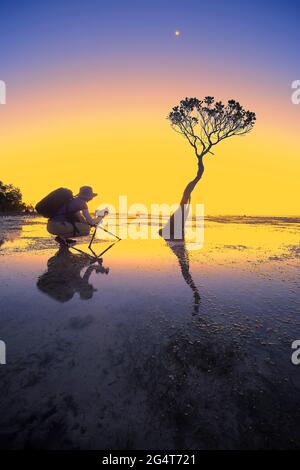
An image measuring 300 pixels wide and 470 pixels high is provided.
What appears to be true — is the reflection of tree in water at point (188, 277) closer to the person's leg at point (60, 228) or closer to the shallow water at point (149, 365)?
the shallow water at point (149, 365)

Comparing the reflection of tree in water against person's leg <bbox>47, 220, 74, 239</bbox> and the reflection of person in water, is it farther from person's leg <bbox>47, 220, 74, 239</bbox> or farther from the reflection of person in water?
person's leg <bbox>47, 220, 74, 239</bbox>

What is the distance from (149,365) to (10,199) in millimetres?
43028

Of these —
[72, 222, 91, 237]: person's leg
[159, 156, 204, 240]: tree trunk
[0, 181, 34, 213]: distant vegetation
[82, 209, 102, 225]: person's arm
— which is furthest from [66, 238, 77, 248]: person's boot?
[0, 181, 34, 213]: distant vegetation

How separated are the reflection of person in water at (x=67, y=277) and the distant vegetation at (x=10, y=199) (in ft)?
118

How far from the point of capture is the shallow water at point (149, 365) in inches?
69.6

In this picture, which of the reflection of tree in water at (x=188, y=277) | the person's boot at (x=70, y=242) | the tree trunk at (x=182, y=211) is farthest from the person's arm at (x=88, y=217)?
the tree trunk at (x=182, y=211)

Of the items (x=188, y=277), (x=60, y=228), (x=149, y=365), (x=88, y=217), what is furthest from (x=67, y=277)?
(x=149, y=365)

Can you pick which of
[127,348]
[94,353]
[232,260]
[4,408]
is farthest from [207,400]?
[232,260]

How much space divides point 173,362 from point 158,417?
0.75m

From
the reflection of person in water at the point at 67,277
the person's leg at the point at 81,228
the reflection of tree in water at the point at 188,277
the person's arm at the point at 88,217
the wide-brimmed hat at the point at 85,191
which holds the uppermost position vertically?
the wide-brimmed hat at the point at 85,191

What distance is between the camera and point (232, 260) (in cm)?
812

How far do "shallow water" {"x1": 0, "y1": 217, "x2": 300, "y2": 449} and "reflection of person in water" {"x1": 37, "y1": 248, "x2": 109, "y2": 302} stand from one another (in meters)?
0.06

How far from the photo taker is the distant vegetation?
3756 cm
